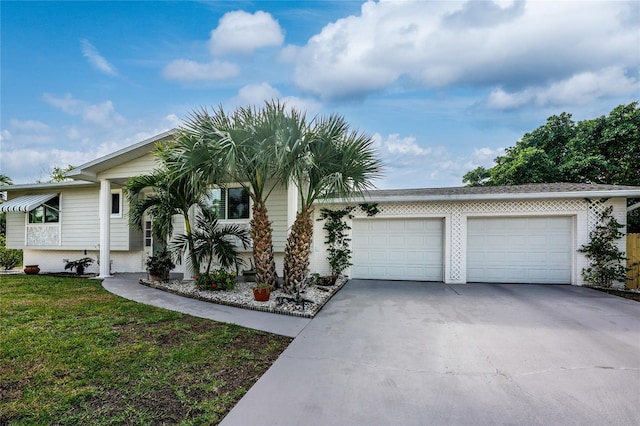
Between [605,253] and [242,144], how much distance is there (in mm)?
10394

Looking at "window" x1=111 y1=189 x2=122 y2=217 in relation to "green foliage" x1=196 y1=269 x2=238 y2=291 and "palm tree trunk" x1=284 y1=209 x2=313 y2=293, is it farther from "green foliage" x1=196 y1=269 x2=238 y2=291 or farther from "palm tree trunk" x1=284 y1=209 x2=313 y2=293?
"palm tree trunk" x1=284 y1=209 x2=313 y2=293

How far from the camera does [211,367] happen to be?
3.47 m

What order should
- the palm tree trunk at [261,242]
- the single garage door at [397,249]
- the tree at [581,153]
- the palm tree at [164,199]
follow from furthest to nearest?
the tree at [581,153], the single garage door at [397,249], the palm tree at [164,199], the palm tree trunk at [261,242]

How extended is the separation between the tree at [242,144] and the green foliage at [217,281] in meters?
0.92

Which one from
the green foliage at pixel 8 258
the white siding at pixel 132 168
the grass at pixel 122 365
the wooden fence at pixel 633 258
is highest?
the white siding at pixel 132 168

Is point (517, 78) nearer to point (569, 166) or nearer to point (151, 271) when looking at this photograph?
point (569, 166)

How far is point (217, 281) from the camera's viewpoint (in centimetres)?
742

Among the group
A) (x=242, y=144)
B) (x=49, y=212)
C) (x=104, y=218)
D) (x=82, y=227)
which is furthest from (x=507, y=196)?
(x=49, y=212)

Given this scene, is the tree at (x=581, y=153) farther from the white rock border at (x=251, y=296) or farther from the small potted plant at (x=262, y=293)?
the small potted plant at (x=262, y=293)

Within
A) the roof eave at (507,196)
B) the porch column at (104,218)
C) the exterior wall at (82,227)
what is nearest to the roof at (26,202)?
the exterior wall at (82,227)

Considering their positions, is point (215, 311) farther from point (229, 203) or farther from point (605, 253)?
point (605, 253)

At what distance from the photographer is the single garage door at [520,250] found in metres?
8.61

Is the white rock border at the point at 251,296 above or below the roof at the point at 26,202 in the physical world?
below

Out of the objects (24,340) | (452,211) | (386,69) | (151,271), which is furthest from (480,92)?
(24,340)
